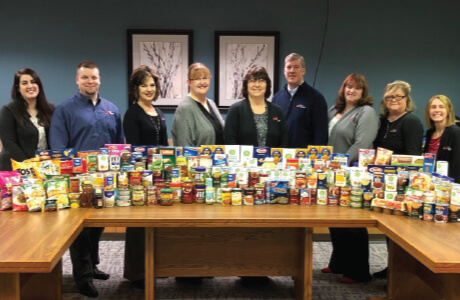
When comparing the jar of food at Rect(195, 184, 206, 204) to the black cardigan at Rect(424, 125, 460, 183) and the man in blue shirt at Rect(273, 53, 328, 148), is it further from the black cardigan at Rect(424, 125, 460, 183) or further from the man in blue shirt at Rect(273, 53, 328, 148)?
the black cardigan at Rect(424, 125, 460, 183)

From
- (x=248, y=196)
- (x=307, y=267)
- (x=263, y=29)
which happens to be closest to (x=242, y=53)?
(x=263, y=29)

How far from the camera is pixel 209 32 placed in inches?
196

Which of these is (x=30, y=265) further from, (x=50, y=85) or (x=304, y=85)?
(x=50, y=85)

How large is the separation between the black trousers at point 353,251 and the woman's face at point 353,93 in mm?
1071

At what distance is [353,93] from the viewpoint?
3.41 m

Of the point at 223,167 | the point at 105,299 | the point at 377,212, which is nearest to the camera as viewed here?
the point at 377,212

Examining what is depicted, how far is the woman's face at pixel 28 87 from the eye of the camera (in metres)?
3.31

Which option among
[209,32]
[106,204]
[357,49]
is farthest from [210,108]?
[357,49]

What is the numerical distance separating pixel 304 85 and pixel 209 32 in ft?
6.25

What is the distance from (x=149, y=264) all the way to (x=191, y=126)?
3.59ft

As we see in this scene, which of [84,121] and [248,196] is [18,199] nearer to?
[84,121]

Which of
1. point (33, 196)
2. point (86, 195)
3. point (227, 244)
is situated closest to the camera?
point (33, 196)

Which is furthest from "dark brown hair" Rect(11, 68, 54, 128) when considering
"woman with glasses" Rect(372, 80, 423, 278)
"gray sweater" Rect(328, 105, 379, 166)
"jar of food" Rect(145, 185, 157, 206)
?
"woman with glasses" Rect(372, 80, 423, 278)

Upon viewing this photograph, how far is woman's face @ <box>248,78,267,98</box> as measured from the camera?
9.78 feet
